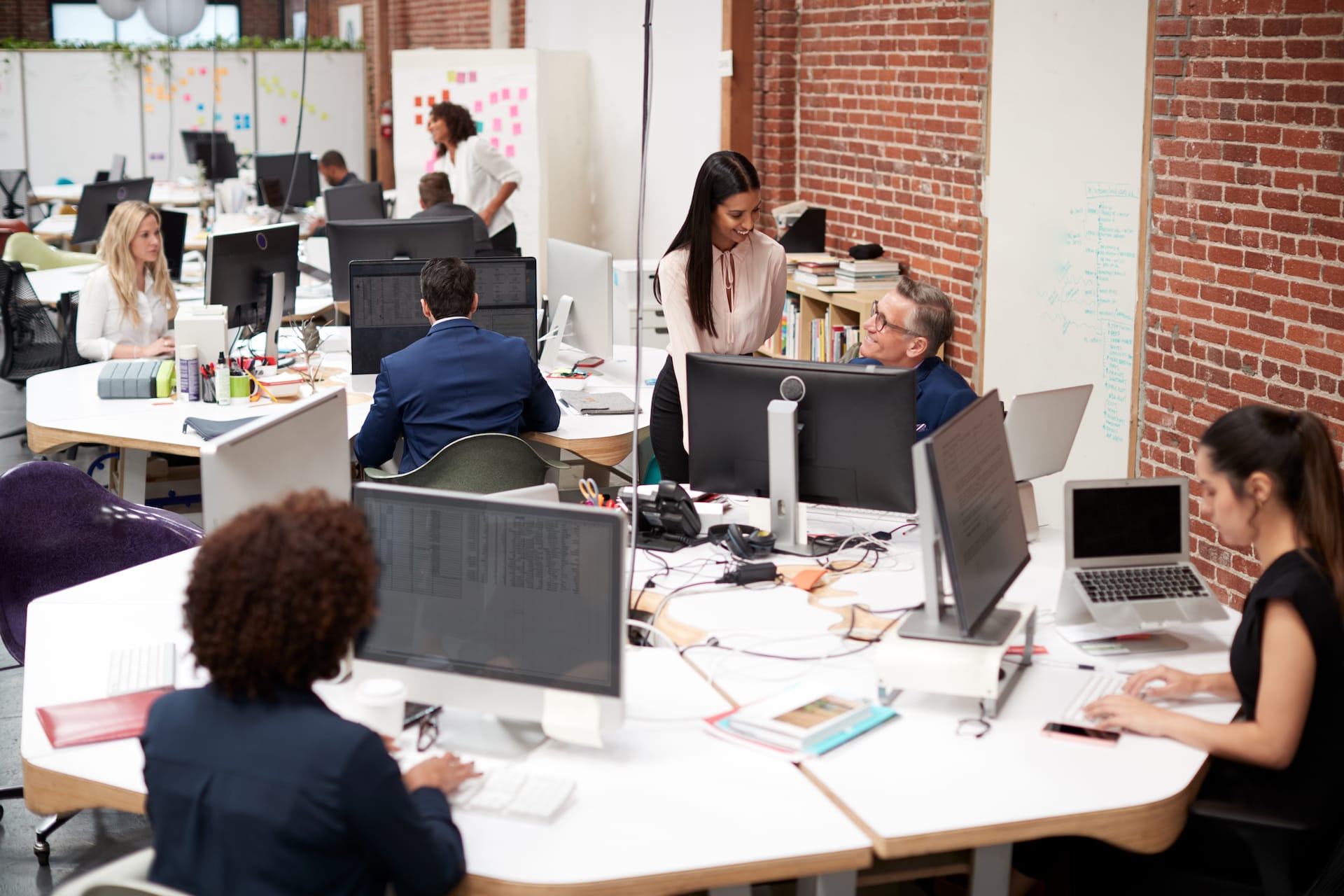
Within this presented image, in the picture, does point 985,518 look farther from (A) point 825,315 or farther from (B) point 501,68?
(B) point 501,68

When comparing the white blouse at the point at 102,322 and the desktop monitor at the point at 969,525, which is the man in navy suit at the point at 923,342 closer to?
the desktop monitor at the point at 969,525

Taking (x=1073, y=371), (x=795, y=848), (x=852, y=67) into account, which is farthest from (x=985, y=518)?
(x=852, y=67)

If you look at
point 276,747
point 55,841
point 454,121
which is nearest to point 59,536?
point 55,841

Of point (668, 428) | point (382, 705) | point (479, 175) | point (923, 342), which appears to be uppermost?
point (479, 175)

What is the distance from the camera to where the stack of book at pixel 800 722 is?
2.19m

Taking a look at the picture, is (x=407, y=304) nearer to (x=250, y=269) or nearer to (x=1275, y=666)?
(x=250, y=269)

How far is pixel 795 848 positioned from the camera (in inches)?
74.8

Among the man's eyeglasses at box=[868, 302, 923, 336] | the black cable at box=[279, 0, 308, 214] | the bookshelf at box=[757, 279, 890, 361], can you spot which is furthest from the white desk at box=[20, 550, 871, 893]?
the bookshelf at box=[757, 279, 890, 361]

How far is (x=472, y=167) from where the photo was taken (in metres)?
8.06

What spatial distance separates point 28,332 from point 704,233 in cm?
385

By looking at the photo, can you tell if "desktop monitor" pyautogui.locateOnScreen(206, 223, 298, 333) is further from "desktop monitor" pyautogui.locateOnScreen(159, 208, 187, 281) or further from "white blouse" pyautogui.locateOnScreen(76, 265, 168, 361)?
"desktop monitor" pyautogui.locateOnScreen(159, 208, 187, 281)

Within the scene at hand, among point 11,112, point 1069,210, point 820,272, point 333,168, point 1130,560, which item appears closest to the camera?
point 1130,560

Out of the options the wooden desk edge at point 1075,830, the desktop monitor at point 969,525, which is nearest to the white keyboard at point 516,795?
the wooden desk edge at point 1075,830

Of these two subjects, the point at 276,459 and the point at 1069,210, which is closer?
the point at 276,459
